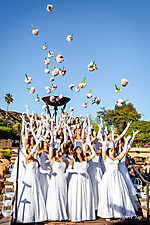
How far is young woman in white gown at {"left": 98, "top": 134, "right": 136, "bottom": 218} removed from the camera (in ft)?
20.1

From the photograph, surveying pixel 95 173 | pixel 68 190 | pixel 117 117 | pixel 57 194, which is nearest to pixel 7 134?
pixel 117 117

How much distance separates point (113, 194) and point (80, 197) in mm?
909

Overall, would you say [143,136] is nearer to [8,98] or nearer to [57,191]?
[57,191]

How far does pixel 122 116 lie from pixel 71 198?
22584mm

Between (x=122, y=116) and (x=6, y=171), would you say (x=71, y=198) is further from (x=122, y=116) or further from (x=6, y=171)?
(x=122, y=116)

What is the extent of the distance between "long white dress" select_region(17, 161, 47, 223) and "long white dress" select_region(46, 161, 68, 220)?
0.18 meters

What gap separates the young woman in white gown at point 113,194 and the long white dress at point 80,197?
0.35m

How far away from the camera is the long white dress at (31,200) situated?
563cm

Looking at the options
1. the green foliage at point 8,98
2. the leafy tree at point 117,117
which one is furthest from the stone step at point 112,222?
the green foliage at point 8,98

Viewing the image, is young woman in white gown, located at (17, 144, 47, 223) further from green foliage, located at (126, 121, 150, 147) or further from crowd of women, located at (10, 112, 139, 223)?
green foliage, located at (126, 121, 150, 147)

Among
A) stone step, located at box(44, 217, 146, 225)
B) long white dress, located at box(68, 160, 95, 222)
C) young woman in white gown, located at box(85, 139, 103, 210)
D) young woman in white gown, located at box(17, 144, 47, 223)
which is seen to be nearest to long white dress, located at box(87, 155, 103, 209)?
young woman in white gown, located at box(85, 139, 103, 210)

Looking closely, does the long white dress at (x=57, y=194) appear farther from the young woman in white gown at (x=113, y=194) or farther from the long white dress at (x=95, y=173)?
the long white dress at (x=95, y=173)

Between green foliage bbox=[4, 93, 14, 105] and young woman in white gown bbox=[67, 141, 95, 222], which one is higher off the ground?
green foliage bbox=[4, 93, 14, 105]

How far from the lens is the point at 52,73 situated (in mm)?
10453
